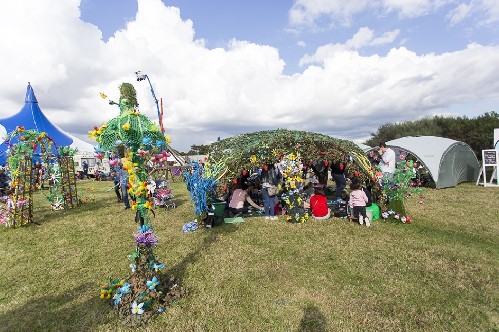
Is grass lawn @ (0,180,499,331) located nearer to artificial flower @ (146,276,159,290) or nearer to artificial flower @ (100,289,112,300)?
artificial flower @ (100,289,112,300)

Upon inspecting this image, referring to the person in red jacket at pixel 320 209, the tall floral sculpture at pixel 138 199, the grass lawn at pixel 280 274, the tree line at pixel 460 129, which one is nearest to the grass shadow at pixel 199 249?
the grass lawn at pixel 280 274

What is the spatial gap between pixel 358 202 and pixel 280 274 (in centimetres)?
370

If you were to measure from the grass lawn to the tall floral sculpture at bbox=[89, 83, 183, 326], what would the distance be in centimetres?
22

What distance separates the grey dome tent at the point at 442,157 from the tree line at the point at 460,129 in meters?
2.47

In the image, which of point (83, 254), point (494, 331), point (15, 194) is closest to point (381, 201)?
point (494, 331)

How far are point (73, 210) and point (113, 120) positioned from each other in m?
9.64

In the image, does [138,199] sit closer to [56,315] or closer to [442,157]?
[56,315]

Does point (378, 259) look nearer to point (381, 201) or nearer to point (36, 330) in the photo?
point (381, 201)

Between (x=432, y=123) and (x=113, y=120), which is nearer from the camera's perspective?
(x=113, y=120)

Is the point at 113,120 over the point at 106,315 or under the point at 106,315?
over

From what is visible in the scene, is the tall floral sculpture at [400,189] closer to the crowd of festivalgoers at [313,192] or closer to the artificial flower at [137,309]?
the crowd of festivalgoers at [313,192]

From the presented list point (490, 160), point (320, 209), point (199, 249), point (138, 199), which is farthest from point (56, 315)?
point (490, 160)

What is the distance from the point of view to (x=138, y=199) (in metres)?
3.82

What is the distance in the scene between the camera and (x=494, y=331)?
10.9 ft
